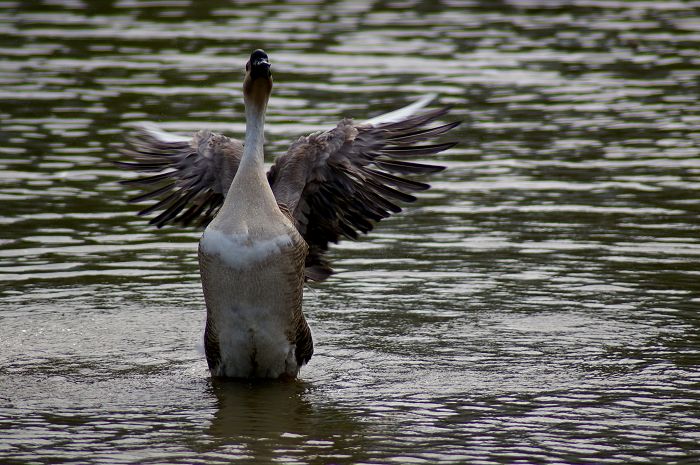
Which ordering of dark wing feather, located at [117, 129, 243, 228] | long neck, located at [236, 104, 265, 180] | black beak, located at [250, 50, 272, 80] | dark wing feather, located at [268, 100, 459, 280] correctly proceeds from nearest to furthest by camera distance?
1. long neck, located at [236, 104, 265, 180]
2. black beak, located at [250, 50, 272, 80]
3. dark wing feather, located at [268, 100, 459, 280]
4. dark wing feather, located at [117, 129, 243, 228]

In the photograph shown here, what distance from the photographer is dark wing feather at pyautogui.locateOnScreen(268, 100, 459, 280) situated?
9.22m

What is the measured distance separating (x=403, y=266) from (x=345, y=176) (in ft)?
8.04

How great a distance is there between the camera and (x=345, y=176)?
932cm

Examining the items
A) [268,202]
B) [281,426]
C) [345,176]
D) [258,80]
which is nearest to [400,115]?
[345,176]

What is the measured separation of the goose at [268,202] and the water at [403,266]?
359mm

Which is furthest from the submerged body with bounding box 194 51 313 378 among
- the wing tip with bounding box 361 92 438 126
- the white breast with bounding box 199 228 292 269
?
the wing tip with bounding box 361 92 438 126

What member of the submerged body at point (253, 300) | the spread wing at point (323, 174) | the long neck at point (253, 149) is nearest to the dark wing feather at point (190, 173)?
the spread wing at point (323, 174)

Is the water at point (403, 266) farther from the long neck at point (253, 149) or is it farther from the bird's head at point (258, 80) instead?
the bird's head at point (258, 80)

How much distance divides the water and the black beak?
2.13 meters

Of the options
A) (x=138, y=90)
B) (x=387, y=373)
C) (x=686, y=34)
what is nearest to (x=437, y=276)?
(x=387, y=373)

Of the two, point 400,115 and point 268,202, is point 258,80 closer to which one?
point 268,202

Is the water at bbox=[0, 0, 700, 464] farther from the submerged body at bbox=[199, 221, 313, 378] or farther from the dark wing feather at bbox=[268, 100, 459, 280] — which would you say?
the dark wing feather at bbox=[268, 100, 459, 280]

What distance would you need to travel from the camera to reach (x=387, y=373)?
865 centimetres

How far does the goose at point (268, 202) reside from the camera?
8.14m
